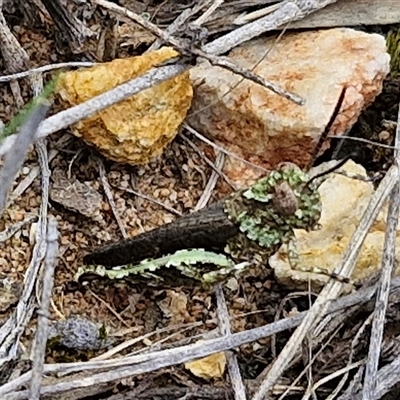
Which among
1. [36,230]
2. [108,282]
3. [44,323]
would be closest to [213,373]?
[108,282]

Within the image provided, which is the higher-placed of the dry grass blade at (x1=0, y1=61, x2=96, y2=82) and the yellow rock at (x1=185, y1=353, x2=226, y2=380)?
the dry grass blade at (x1=0, y1=61, x2=96, y2=82)

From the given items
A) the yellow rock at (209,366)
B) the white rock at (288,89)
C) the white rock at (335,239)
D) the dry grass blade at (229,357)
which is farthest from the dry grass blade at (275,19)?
the yellow rock at (209,366)

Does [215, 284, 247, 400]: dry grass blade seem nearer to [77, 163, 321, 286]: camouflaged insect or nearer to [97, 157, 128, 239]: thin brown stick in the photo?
[77, 163, 321, 286]: camouflaged insect

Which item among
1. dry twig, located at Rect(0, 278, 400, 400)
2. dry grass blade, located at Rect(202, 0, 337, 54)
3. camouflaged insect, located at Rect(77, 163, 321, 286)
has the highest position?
dry grass blade, located at Rect(202, 0, 337, 54)

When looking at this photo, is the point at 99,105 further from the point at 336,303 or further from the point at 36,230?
the point at 336,303

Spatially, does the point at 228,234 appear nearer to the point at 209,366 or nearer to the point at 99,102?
the point at 209,366

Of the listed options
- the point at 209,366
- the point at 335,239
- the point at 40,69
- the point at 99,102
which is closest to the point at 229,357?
the point at 209,366

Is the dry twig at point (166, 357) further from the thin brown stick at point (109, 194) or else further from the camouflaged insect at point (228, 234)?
the thin brown stick at point (109, 194)

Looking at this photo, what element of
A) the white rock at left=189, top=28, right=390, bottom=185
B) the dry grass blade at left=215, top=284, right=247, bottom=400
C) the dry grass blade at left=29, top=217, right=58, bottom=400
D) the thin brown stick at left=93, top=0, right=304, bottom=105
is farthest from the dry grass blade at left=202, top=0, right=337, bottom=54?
the dry grass blade at left=29, top=217, right=58, bottom=400
